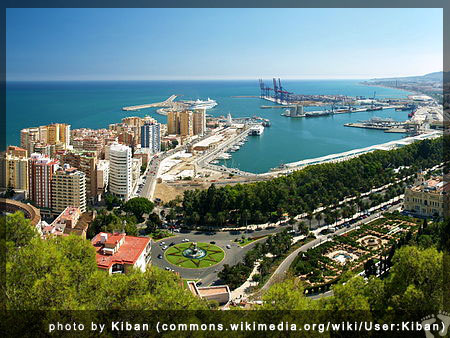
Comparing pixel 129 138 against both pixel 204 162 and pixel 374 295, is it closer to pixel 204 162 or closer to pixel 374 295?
pixel 204 162

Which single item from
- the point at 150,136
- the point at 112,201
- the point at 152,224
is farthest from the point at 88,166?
the point at 150,136

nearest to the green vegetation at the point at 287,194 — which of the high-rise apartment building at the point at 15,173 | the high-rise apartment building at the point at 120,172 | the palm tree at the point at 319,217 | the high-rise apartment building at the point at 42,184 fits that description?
the palm tree at the point at 319,217

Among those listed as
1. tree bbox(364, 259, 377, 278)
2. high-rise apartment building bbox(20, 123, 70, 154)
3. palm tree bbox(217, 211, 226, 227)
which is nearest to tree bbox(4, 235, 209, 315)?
tree bbox(364, 259, 377, 278)

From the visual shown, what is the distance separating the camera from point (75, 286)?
96.7 inches

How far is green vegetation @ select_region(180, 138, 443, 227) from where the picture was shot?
679cm

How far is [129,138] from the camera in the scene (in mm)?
12469

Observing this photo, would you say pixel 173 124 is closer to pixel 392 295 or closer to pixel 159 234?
pixel 159 234

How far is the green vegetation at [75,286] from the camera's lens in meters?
2.24

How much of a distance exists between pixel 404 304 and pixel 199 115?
585 inches

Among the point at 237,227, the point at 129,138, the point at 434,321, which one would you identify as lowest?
the point at 237,227

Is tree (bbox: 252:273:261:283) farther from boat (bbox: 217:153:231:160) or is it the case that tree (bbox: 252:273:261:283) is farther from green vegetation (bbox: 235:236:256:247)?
boat (bbox: 217:153:231:160)

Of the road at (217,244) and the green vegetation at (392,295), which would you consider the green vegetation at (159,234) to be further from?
the green vegetation at (392,295)

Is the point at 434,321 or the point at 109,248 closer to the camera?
the point at 434,321

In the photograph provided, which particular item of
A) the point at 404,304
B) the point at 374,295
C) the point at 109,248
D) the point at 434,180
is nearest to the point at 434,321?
the point at 404,304
